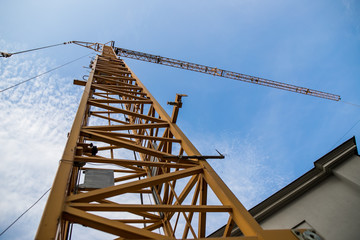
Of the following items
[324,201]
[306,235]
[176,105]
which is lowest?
[306,235]

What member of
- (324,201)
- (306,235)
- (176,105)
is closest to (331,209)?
(324,201)

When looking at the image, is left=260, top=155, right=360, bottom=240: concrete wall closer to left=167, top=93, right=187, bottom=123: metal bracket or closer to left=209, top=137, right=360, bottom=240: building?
left=209, top=137, right=360, bottom=240: building

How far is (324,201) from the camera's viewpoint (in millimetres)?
8695

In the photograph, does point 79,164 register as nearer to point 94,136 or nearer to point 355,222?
point 94,136

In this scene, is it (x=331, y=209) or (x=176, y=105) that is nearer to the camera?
(x=176, y=105)

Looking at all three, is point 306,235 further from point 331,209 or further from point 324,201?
point 324,201

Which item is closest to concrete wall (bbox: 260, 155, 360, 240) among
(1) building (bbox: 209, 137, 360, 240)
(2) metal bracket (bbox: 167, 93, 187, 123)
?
(1) building (bbox: 209, 137, 360, 240)

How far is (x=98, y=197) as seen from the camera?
3.42 meters

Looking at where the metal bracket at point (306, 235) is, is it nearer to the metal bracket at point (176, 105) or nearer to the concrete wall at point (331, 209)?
the metal bracket at point (176, 105)

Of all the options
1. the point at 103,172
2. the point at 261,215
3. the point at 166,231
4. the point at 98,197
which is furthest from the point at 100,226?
the point at 261,215

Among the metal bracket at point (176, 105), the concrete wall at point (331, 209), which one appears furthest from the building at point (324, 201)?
the metal bracket at point (176, 105)

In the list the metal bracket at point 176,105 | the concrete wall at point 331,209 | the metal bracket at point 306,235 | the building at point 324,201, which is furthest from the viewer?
the building at point 324,201

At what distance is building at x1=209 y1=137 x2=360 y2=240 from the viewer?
768 centimetres

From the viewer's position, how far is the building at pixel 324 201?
7684 mm
